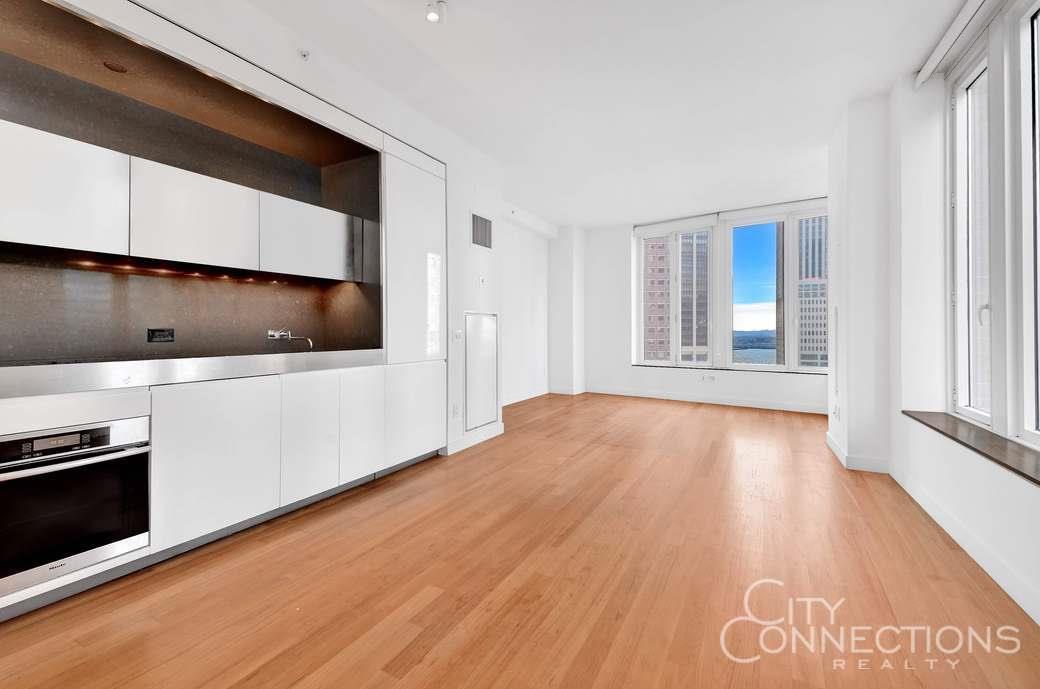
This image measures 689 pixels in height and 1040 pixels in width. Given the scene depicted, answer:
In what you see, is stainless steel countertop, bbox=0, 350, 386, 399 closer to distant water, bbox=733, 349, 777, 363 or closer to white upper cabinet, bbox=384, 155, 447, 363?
white upper cabinet, bbox=384, 155, 447, 363

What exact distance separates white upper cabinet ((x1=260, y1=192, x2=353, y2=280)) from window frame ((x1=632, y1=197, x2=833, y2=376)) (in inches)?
230

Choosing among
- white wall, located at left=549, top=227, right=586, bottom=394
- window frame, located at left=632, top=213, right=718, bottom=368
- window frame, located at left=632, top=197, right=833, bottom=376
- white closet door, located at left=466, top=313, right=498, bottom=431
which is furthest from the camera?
white wall, located at left=549, top=227, right=586, bottom=394

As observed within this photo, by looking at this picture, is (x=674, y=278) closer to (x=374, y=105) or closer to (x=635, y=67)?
(x=635, y=67)

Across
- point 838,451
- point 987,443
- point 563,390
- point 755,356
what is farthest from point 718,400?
point 987,443

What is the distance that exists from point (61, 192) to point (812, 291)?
25.5ft

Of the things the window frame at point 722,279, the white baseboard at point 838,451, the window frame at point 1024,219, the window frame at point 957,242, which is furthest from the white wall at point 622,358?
the window frame at point 1024,219

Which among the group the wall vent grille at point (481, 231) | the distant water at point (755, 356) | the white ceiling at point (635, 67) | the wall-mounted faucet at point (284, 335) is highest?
the white ceiling at point (635, 67)

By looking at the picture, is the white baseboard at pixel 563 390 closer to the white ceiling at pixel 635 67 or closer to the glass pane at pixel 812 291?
the glass pane at pixel 812 291

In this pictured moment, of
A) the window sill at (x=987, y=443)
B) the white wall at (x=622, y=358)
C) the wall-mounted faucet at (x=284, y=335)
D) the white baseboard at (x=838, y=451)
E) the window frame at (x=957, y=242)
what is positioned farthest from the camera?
the white wall at (x=622, y=358)

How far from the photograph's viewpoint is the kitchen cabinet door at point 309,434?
2.71m

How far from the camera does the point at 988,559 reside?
2123 millimetres

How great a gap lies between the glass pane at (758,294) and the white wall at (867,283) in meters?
3.18

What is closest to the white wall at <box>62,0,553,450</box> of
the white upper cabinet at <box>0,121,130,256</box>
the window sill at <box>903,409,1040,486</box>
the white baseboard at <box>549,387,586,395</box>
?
the white upper cabinet at <box>0,121,130,256</box>

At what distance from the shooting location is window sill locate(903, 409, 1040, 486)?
1938 mm
